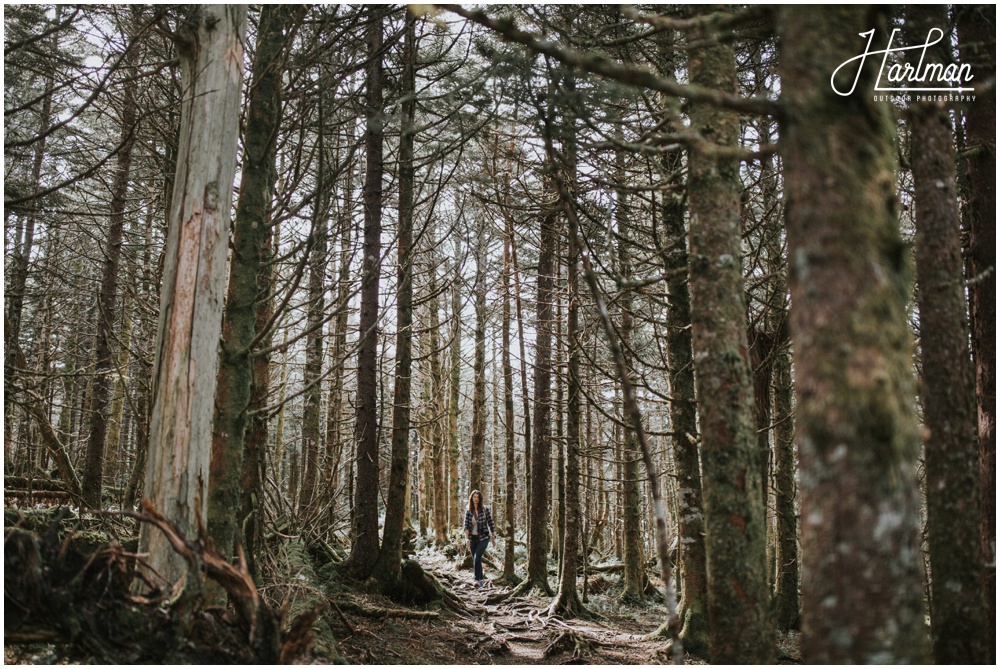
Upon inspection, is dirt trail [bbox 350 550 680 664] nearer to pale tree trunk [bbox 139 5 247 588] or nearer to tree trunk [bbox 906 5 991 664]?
pale tree trunk [bbox 139 5 247 588]

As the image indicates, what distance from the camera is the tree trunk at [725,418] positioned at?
3.22 m

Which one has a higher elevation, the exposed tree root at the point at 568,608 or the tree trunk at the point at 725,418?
the tree trunk at the point at 725,418

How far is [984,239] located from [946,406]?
2036 millimetres

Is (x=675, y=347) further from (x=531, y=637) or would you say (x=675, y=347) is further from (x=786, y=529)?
(x=531, y=637)

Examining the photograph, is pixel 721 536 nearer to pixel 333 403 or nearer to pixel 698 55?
pixel 698 55

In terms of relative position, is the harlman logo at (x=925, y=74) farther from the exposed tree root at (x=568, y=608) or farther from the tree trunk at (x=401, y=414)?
the exposed tree root at (x=568, y=608)

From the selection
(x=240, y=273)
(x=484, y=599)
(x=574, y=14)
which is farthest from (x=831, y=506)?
(x=484, y=599)

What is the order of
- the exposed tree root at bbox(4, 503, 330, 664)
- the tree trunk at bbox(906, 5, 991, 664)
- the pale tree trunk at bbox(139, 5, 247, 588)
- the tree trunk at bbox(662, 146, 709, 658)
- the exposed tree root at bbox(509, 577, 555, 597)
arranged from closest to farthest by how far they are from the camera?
the exposed tree root at bbox(4, 503, 330, 664) < the tree trunk at bbox(906, 5, 991, 664) < the pale tree trunk at bbox(139, 5, 247, 588) < the tree trunk at bbox(662, 146, 709, 658) < the exposed tree root at bbox(509, 577, 555, 597)

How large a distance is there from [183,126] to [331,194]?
133 centimetres

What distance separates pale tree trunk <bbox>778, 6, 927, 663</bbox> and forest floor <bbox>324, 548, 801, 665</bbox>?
15.2ft

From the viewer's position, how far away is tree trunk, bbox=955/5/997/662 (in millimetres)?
4676

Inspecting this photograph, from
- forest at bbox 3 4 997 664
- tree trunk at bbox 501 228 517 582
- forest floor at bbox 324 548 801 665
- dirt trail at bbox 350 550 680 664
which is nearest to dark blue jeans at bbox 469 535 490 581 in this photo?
tree trunk at bbox 501 228 517 582

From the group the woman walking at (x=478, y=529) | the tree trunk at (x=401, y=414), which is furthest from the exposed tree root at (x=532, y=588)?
the tree trunk at (x=401, y=414)

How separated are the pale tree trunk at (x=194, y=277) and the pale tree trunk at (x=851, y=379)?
3371 millimetres
